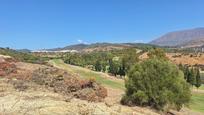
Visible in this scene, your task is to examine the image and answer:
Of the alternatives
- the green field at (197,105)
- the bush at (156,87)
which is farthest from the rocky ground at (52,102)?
the green field at (197,105)

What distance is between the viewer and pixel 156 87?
46188 mm

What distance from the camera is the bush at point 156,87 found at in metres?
45.2

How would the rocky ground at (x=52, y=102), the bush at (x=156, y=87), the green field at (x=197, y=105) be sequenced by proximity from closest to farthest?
1. the rocky ground at (x=52, y=102)
2. the bush at (x=156, y=87)
3. the green field at (x=197, y=105)

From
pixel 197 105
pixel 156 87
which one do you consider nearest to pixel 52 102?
pixel 156 87

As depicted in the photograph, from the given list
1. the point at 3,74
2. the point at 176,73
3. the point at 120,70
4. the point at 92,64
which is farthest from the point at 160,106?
the point at 92,64

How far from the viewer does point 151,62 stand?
50000 mm

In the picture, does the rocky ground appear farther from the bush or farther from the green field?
the green field

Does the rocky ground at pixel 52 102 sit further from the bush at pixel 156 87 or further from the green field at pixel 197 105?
the green field at pixel 197 105

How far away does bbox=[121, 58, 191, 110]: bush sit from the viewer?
4516 centimetres

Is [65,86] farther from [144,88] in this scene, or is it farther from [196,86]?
[196,86]

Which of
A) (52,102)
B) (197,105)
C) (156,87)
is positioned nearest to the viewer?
(52,102)

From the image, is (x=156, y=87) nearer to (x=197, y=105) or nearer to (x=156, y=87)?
(x=156, y=87)

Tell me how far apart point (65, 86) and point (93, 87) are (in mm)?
2263

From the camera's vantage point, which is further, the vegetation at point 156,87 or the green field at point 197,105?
the green field at point 197,105
